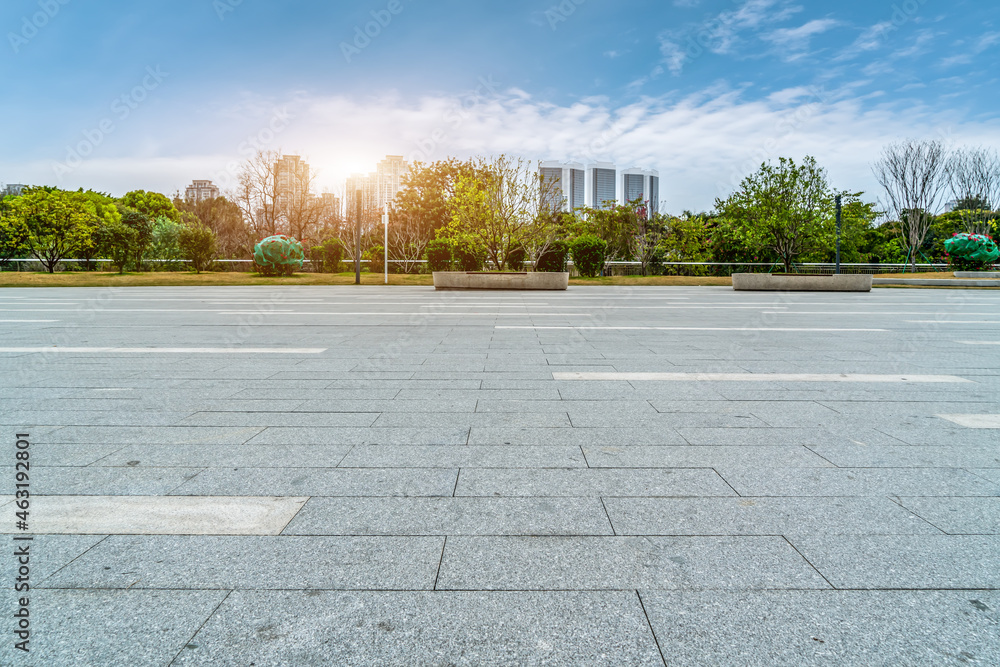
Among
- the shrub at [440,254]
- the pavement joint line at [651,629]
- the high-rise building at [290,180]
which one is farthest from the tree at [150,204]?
the pavement joint line at [651,629]

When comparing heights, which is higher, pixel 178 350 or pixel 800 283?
pixel 800 283

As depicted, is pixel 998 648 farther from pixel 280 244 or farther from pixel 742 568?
pixel 280 244

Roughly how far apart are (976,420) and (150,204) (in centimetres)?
6213

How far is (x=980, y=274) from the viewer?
27.2 m

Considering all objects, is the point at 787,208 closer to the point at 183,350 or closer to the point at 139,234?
the point at 183,350

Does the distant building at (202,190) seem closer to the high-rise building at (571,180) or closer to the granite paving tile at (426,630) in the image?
the high-rise building at (571,180)

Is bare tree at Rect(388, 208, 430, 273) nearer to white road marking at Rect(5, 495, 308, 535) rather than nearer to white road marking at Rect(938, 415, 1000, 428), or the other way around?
white road marking at Rect(938, 415, 1000, 428)

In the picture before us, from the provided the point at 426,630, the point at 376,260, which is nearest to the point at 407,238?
the point at 376,260

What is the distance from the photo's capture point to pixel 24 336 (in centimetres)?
830

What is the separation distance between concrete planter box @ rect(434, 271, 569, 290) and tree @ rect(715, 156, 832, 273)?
11243mm

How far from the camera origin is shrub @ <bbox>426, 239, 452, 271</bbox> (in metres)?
25.5

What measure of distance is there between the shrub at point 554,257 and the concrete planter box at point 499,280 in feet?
14.2

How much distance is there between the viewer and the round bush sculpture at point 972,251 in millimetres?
28688

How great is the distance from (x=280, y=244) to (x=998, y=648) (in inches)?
1081
